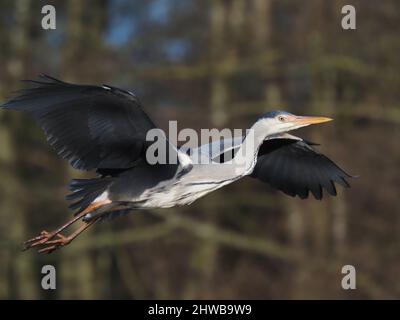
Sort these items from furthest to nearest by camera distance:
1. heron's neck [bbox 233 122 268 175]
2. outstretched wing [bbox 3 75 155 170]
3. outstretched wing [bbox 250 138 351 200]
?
outstretched wing [bbox 250 138 351 200]
heron's neck [bbox 233 122 268 175]
outstretched wing [bbox 3 75 155 170]

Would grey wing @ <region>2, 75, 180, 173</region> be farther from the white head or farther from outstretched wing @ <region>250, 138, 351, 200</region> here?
outstretched wing @ <region>250, 138, 351, 200</region>

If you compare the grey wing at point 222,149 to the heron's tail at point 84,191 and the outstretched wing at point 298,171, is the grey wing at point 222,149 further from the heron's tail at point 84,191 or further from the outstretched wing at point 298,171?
the heron's tail at point 84,191

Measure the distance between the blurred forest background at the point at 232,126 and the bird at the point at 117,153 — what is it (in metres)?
7.80

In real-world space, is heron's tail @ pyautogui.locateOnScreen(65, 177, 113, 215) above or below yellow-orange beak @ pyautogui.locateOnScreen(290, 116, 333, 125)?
below

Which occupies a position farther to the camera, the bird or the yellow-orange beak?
the yellow-orange beak

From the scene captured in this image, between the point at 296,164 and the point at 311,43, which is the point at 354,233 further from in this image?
the point at 296,164

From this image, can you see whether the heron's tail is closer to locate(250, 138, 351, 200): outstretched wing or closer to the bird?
the bird

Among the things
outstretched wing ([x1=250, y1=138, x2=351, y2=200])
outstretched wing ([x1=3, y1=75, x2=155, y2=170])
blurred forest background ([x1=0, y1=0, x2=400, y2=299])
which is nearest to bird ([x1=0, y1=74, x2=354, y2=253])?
outstretched wing ([x1=3, y1=75, x2=155, y2=170])

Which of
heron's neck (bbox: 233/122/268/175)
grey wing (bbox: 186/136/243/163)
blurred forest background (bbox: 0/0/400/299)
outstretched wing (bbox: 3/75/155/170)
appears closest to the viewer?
outstretched wing (bbox: 3/75/155/170)

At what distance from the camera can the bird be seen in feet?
24.0

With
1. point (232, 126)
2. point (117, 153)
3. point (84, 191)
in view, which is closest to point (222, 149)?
point (117, 153)

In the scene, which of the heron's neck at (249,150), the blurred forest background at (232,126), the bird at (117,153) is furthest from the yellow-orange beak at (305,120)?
the blurred forest background at (232,126)

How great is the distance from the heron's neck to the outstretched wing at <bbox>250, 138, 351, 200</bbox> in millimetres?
1051

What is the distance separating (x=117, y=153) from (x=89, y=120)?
0.40 m
